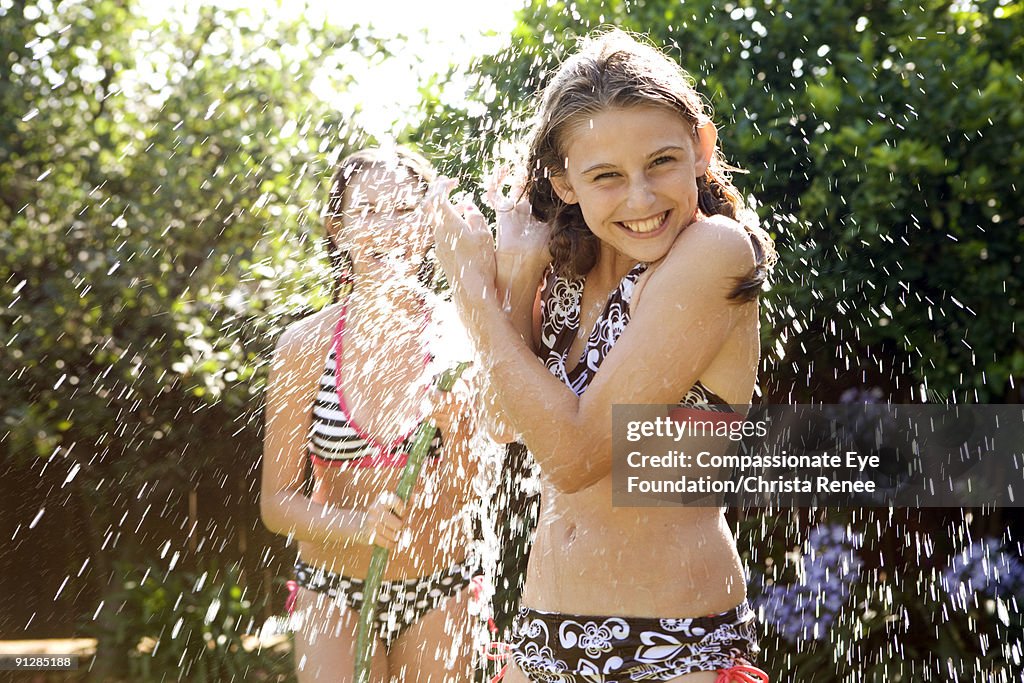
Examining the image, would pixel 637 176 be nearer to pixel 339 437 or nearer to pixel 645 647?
pixel 645 647

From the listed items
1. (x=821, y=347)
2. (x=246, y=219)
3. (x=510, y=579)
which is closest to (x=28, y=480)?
(x=246, y=219)

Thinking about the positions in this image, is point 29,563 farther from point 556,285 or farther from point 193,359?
point 556,285

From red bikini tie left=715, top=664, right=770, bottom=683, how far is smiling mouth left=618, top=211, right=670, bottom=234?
0.74 m

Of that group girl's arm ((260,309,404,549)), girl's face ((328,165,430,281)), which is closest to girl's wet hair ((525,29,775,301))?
girl's face ((328,165,430,281))

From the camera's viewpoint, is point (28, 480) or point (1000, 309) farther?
point (28, 480)

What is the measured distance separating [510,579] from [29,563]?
346 centimetres

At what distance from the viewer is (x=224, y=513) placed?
609 cm

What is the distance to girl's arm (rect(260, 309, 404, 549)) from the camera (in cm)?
309

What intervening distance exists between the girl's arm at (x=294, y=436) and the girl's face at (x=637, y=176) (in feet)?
4.70

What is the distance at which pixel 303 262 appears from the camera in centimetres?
561

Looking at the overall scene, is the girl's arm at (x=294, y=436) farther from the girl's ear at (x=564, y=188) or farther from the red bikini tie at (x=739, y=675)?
the red bikini tie at (x=739, y=675)

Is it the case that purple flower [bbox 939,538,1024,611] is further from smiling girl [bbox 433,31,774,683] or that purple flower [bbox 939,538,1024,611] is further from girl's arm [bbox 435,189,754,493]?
girl's arm [bbox 435,189,754,493]

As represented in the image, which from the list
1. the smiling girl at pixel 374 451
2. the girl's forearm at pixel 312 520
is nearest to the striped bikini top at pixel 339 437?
the smiling girl at pixel 374 451

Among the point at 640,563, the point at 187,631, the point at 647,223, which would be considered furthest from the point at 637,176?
the point at 187,631
